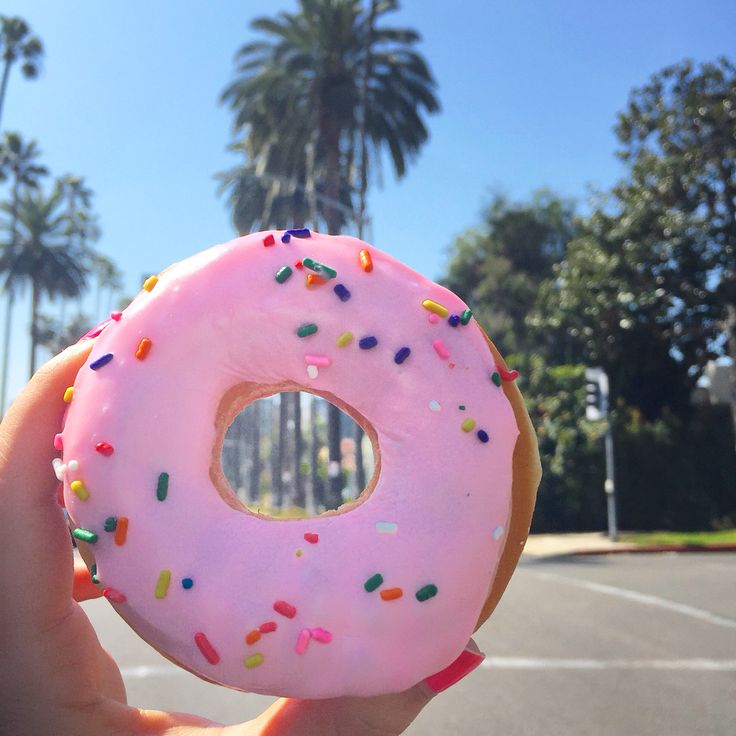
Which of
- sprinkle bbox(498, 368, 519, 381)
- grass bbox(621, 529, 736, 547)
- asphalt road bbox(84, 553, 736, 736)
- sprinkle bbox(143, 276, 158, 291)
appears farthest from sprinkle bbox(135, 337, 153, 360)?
grass bbox(621, 529, 736, 547)

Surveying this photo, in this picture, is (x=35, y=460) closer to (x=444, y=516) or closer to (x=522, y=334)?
(x=444, y=516)

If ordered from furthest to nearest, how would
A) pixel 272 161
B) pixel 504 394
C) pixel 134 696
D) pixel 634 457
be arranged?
pixel 272 161 → pixel 634 457 → pixel 134 696 → pixel 504 394

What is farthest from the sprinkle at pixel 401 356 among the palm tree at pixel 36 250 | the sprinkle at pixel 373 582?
the palm tree at pixel 36 250

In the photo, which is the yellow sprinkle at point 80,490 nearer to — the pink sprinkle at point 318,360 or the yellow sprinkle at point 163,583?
the yellow sprinkle at point 163,583

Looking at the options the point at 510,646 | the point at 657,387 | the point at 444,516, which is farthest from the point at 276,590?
the point at 657,387

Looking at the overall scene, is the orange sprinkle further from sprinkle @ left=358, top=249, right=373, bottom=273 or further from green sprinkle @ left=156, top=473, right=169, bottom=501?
green sprinkle @ left=156, top=473, right=169, bottom=501

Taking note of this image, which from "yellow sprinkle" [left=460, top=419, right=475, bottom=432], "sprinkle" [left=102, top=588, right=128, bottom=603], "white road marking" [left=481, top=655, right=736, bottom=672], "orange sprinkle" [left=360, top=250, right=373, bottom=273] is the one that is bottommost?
"white road marking" [left=481, top=655, right=736, bottom=672]
